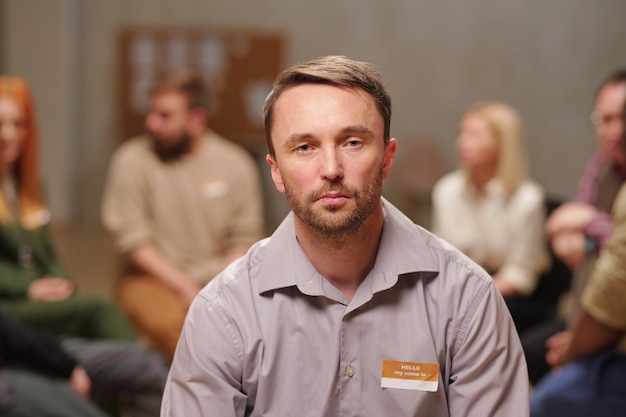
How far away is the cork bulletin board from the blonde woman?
3.81 m

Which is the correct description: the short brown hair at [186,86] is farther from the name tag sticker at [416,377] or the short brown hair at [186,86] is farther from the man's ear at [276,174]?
the name tag sticker at [416,377]

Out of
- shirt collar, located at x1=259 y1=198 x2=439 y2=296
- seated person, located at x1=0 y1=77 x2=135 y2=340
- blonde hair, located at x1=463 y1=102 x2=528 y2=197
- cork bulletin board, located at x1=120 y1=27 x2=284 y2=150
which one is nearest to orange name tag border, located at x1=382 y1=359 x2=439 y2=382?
shirt collar, located at x1=259 y1=198 x2=439 y2=296

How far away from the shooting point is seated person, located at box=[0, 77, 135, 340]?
3.42 m

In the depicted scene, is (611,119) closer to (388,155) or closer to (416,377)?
(388,155)

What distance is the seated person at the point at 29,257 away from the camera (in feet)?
11.2

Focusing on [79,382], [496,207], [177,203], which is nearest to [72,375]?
[79,382]

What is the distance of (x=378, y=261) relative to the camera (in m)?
1.64

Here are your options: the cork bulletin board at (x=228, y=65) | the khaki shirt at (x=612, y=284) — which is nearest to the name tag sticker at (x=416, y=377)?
the khaki shirt at (x=612, y=284)

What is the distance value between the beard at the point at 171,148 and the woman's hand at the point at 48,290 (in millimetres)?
826

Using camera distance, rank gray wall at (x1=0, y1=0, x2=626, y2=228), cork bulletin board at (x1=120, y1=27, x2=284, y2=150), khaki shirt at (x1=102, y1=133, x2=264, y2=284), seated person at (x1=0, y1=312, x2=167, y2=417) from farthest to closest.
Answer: cork bulletin board at (x1=120, y1=27, x2=284, y2=150)
gray wall at (x1=0, y1=0, x2=626, y2=228)
khaki shirt at (x1=102, y1=133, x2=264, y2=284)
seated person at (x1=0, y1=312, x2=167, y2=417)

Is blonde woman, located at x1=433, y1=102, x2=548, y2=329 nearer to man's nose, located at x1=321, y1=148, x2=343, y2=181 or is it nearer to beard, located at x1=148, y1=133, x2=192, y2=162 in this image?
beard, located at x1=148, y1=133, x2=192, y2=162

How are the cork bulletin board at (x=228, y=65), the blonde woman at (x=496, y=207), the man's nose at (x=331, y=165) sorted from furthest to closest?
the cork bulletin board at (x=228, y=65), the blonde woman at (x=496, y=207), the man's nose at (x=331, y=165)

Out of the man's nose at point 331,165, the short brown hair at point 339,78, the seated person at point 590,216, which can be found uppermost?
the short brown hair at point 339,78

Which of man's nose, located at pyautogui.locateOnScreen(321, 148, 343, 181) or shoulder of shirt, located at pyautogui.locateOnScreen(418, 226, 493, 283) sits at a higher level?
man's nose, located at pyautogui.locateOnScreen(321, 148, 343, 181)
